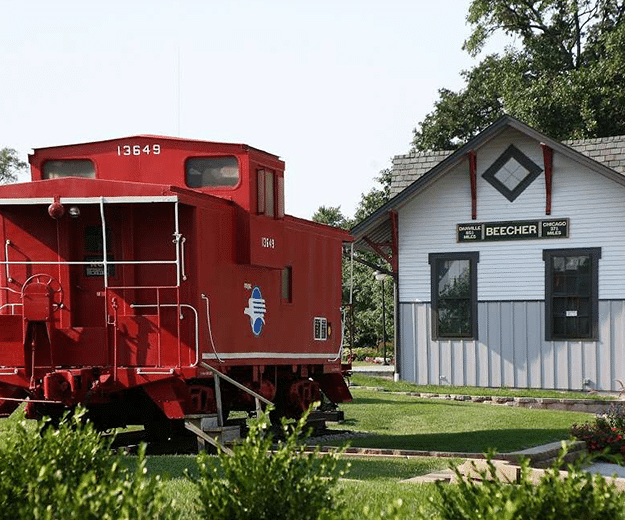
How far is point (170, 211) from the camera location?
14031mm

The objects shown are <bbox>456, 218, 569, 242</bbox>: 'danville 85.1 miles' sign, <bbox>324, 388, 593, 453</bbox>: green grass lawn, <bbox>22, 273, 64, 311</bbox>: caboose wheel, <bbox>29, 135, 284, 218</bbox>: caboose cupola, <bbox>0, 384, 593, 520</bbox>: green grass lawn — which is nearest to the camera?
<bbox>0, 384, 593, 520</bbox>: green grass lawn

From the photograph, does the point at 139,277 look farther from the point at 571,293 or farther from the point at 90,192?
the point at 571,293

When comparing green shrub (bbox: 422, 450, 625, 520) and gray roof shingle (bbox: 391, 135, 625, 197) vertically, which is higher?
gray roof shingle (bbox: 391, 135, 625, 197)

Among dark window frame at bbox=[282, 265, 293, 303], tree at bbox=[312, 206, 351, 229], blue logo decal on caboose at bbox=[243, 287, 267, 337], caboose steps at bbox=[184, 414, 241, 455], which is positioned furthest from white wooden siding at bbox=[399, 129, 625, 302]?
tree at bbox=[312, 206, 351, 229]

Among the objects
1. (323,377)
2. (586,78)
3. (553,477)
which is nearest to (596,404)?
(323,377)

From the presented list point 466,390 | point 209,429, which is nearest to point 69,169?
point 209,429

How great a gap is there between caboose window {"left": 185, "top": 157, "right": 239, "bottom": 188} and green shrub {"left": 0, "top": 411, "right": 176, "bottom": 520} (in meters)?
8.44

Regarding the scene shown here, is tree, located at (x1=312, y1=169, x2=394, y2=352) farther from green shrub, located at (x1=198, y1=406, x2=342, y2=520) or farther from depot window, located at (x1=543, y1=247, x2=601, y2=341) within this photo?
green shrub, located at (x1=198, y1=406, x2=342, y2=520)

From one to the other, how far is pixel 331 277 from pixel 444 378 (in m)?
9.41

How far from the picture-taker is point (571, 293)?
2588 cm

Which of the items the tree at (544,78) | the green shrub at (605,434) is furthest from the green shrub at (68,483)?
the tree at (544,78)

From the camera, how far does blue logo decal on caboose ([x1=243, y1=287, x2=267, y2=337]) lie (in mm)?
15380

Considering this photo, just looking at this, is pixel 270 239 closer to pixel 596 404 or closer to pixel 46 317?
pixel 46 317

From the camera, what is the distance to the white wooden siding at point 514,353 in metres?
25.4
